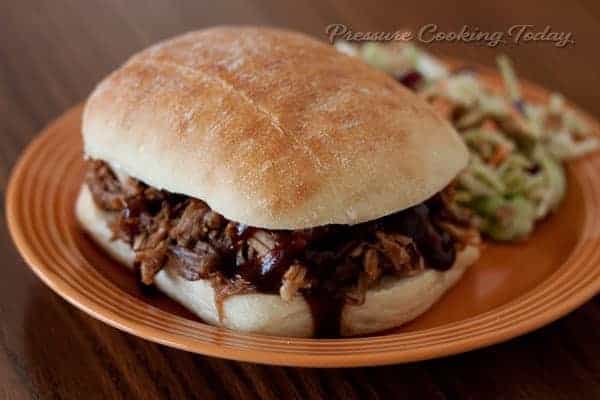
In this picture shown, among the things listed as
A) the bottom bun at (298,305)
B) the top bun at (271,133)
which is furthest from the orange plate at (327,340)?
the top bun at (271,133)

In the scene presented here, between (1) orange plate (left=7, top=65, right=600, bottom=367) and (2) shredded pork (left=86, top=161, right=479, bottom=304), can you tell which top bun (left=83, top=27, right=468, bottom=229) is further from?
(1) orange plate (left=7, top=65, right=600, bottom=367)

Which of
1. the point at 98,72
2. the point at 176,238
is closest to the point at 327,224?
the point at 176,238

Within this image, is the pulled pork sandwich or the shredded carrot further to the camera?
the shredded carrot

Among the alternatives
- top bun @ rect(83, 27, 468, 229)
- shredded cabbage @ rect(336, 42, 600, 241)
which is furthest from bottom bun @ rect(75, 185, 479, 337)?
shredded cabbage @ rect(336, 42, 600, 241)

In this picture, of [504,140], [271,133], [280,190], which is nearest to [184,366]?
[280,190]

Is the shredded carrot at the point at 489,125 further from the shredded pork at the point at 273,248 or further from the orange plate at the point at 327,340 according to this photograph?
the shredded pork at the point at 273,248

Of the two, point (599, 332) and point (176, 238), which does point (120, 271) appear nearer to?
point (176, 238)
